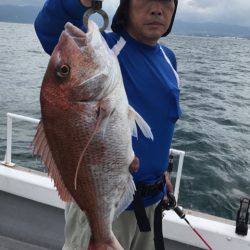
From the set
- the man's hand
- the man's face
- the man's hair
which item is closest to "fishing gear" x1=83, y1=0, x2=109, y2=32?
the man's hand

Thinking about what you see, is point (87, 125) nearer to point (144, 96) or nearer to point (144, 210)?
point (144, 96)

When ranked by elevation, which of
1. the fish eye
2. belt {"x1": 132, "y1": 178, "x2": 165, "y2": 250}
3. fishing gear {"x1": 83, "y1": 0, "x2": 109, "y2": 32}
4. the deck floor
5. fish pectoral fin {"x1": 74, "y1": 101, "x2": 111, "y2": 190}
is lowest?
the deck floor

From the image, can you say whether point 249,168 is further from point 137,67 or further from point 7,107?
point 7,107

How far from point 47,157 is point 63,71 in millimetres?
441

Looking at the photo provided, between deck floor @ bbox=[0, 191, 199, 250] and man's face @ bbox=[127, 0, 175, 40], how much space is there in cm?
233

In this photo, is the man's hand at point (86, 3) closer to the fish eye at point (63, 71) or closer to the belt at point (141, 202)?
the fish eye at point (63, 71)

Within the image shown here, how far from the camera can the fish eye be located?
1866 mm

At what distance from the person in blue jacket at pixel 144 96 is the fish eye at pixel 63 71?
70 centimetres

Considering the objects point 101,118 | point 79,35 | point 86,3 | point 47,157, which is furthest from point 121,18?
point 47,157

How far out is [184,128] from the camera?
1288cm

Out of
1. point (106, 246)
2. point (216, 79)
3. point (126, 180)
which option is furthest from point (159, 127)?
point (216, 79)

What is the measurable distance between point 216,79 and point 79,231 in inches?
883

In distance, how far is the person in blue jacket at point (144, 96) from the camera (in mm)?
2543

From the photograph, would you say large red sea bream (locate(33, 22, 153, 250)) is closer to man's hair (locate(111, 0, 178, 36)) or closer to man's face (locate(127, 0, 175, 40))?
man's face (locate(127, 0, 175, 40))
